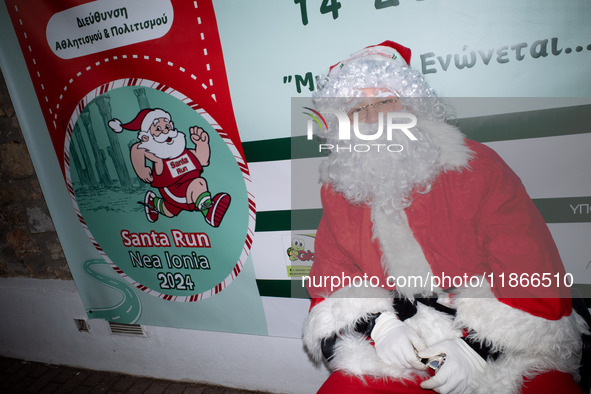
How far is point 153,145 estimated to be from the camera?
61.1 inches

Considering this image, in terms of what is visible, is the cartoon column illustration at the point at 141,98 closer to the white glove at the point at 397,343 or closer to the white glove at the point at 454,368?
the white glove at the point at 397,343

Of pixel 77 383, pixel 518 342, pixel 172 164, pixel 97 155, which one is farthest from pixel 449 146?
pixel 77 383

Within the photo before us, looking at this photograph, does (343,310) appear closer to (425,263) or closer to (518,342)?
(425,263)

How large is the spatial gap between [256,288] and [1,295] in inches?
85.5

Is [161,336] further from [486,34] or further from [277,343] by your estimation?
[486,34]

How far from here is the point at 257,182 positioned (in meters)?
1.48

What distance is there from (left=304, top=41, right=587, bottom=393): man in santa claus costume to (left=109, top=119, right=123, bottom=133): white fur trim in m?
1.08

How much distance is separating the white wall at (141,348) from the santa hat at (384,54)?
4.66 feet

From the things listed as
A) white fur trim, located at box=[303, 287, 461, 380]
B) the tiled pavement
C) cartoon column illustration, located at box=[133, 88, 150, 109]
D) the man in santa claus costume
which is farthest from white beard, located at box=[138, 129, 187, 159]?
the tiled pavement

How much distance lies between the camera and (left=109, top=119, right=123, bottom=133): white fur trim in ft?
5.17

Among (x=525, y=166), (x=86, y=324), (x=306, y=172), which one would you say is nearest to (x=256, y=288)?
(x=306, y=172)

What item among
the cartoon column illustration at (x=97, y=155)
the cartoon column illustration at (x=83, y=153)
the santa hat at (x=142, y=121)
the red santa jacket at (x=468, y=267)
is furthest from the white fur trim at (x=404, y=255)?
the cartoon column illustration at (x=83, y=153)

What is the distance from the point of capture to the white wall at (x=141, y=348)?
178 cm

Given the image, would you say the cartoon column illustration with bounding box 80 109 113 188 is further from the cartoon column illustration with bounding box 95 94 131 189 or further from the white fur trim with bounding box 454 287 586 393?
the white fur trim with bounding box 454 287 586 393
